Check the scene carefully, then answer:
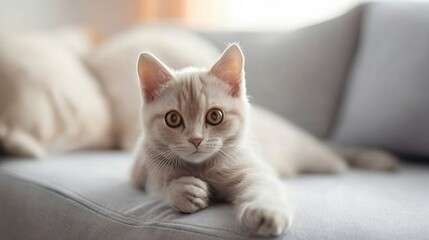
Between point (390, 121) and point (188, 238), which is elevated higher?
point (390, 121)

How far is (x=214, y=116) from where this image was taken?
108 cm

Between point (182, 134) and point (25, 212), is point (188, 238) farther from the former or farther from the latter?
point (25, 212)

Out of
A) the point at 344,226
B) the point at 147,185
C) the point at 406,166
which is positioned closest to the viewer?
the point at 344,226

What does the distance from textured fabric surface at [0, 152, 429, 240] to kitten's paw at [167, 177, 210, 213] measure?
0.02m

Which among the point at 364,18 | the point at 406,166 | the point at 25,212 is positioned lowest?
the point at 25,212

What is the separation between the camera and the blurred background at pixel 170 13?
251 centimetres

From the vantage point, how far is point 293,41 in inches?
77.1

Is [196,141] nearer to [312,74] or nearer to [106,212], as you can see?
[106,212]

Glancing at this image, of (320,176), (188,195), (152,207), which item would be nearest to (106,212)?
(152,207)

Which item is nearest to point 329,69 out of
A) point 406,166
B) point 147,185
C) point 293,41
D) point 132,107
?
point 293,41

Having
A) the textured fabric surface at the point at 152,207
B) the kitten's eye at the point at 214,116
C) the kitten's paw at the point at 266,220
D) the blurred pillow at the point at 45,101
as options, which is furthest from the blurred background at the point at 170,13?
the kitten's paw at the point at 266,220

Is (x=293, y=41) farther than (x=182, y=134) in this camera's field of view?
Yes

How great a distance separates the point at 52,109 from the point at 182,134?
81cm

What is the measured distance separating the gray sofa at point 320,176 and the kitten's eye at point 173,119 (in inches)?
7.2
